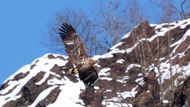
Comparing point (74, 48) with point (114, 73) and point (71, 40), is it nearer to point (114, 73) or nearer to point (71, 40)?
point (71, 40)

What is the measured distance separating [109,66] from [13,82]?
141 inches

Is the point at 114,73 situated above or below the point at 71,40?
above

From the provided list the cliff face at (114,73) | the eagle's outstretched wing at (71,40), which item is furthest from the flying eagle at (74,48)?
the cliff face at (114,73)

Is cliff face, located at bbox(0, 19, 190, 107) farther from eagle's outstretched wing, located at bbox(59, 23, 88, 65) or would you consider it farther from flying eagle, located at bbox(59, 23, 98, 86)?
eagle's outstretched wing, located at bbox(59, 23, 88, 65)

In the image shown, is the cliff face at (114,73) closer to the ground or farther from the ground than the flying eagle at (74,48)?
farther from the ground

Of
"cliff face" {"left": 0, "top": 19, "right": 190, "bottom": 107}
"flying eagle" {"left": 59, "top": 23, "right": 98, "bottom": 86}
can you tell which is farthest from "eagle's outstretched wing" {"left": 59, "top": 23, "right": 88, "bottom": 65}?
"cliff face" {"left": 0, "top": 19, "right": 190, "bottom": 107}

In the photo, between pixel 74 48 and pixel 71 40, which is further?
pixel 74 48

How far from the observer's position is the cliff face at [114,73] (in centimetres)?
2130

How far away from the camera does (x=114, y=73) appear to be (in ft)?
79.4

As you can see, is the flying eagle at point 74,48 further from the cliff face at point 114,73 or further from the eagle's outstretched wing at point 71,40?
the cliff face at point 114,73

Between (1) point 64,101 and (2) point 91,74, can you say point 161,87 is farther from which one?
(1) point 64,101

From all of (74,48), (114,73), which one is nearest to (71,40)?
(74,48)

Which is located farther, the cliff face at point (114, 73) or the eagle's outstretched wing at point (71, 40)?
the cliff face at point (114, 73)

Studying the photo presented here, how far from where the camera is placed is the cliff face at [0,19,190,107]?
21297mm
